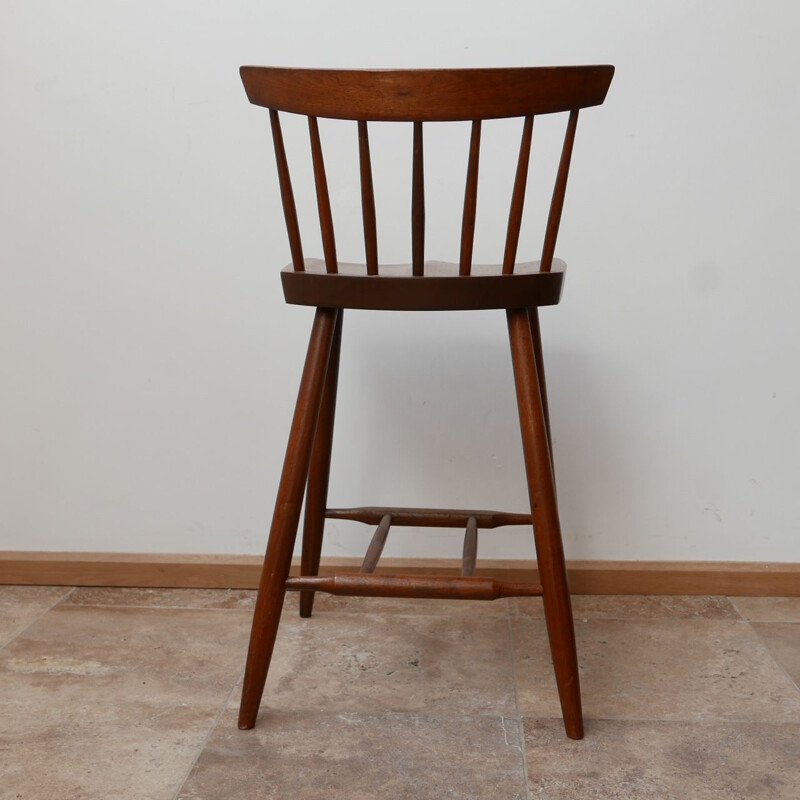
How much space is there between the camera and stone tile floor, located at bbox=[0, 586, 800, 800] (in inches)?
50.5

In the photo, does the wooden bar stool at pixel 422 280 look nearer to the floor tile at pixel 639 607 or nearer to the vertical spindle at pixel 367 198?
the vertical spindle at pixel 367 198

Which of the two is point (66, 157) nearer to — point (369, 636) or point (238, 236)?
point (238, 236)

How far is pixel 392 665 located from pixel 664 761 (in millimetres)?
471

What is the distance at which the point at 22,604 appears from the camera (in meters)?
1.89

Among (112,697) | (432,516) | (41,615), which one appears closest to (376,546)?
(432,516)

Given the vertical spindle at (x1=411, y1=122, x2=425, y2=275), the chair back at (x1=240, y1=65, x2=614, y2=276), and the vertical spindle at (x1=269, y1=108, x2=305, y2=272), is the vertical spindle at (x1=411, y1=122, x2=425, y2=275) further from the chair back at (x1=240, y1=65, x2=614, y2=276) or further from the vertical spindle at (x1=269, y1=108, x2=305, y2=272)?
the vertical spindle at (x1=269, y1=108, x2=305, y2=272)

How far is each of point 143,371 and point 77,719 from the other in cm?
71

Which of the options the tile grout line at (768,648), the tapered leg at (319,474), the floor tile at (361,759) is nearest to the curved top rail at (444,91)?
the tapered leg at (319,474)

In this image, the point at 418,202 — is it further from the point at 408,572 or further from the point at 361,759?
the point at 408,572

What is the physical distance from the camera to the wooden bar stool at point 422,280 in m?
1.21

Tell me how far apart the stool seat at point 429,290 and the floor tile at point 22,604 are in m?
0.89

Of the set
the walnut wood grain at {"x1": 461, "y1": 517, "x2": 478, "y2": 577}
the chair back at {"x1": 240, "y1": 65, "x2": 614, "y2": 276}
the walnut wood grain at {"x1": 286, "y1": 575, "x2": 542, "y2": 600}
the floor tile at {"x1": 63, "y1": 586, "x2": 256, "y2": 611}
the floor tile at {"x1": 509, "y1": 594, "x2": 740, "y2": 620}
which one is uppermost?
the chair back at {"x1": 240, "y1": 65, "x2": 614, "y2": 276}

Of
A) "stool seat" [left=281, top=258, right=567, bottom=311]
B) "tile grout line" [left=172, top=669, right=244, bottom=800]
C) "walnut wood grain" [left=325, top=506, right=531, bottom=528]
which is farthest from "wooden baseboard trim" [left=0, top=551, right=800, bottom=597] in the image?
"stool seat" [left=281, top=258, right=567, bottom=311]

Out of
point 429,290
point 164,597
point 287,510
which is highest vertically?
point 429,290
